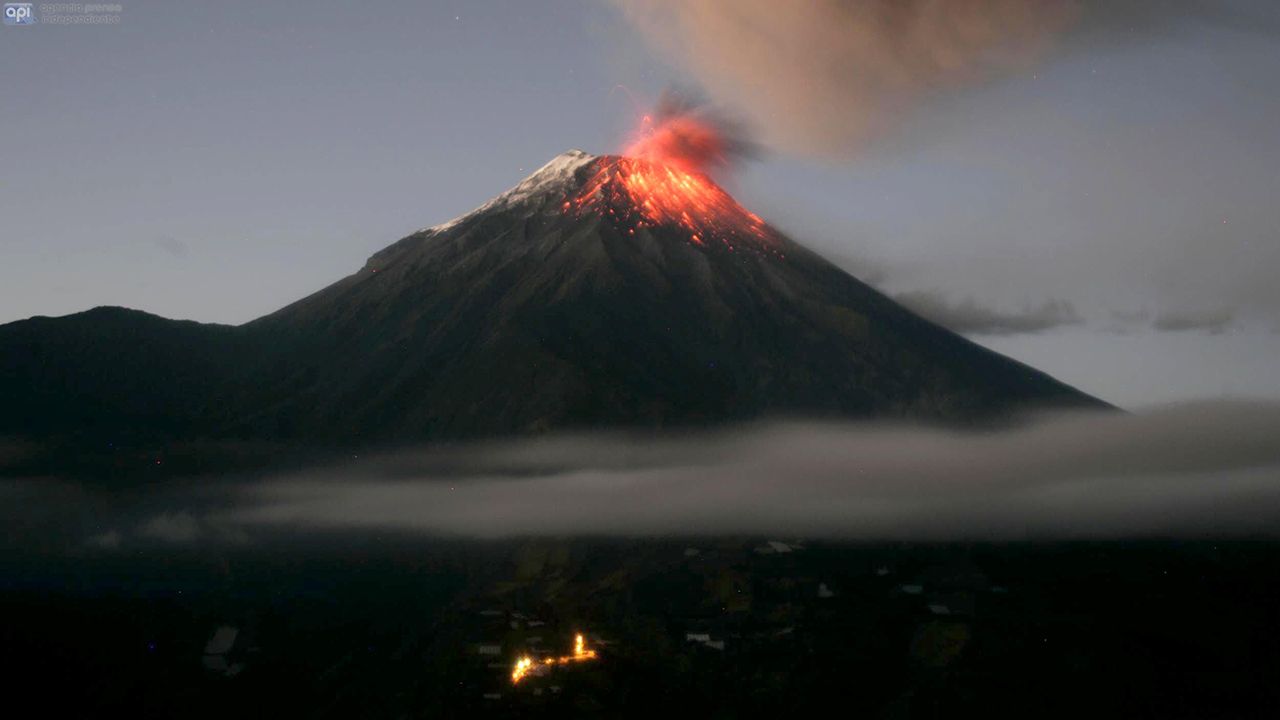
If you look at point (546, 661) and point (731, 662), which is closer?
point (731, 662)

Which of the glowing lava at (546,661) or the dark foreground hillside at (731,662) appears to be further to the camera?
the glowing lava at (546,661)

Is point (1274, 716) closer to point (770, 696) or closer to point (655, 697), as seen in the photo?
point (770, 696)

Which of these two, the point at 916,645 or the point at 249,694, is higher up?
the point at 916,645

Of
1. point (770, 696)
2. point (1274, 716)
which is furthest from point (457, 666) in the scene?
point (1274, 716)

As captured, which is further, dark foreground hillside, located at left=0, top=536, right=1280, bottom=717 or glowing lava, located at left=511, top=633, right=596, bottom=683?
glowing lava, located at left=511, top=633, right=596, bottom=683

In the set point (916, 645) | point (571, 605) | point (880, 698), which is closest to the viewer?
point (880, 698)

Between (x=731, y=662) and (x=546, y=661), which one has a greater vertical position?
(x=731, y=662)

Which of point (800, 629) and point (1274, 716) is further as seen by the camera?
point (800, 629)

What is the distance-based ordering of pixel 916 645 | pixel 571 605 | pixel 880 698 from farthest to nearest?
pixel 571 605
pixel 916 645
pixel 880 698
